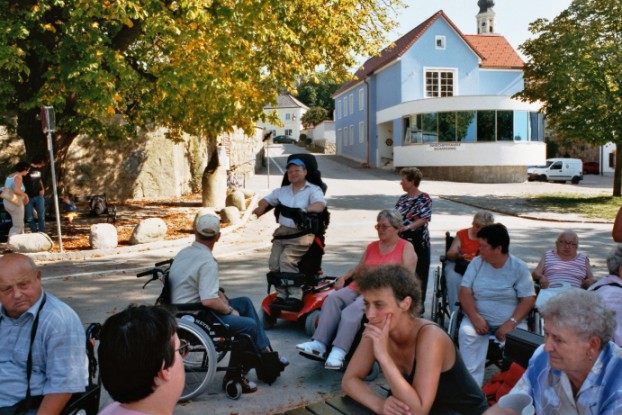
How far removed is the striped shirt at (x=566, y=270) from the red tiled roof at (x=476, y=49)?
34.7 metres

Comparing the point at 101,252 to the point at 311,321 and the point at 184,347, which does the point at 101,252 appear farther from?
the point at 184,347

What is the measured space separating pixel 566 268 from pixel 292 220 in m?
2.97

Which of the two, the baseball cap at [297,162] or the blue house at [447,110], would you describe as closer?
the baseball cap at [297,162]

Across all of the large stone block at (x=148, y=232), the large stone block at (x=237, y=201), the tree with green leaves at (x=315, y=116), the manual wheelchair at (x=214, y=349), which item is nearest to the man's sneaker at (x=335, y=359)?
the manual wheelchair at (x=214, y=349)

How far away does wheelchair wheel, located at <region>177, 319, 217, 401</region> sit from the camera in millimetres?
4820

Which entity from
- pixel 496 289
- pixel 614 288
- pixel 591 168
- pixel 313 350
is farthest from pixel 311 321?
pixel 591 168

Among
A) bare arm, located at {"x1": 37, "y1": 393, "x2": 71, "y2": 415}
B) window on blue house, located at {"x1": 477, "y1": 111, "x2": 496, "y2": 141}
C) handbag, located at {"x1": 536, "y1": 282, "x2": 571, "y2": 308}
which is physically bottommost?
handbag, located at {"x1": 536, "y1": 282, "x2": 571, "y2": 308}

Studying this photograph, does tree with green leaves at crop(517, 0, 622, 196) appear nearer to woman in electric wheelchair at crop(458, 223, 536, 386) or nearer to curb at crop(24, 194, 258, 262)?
curb at crop(24, 194, 258, 262)

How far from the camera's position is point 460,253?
6.86 metres

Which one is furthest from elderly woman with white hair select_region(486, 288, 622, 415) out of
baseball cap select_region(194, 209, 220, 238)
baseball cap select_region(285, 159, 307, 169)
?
baseball cap select_region(285, 159, 307, 169)

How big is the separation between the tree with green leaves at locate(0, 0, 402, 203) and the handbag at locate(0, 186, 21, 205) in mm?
1828

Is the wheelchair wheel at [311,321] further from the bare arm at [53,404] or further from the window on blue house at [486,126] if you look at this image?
the window on blue house at [486,126]

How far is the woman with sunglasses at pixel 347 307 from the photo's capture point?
17.8ft

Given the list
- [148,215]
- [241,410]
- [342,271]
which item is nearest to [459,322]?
[241,410]
